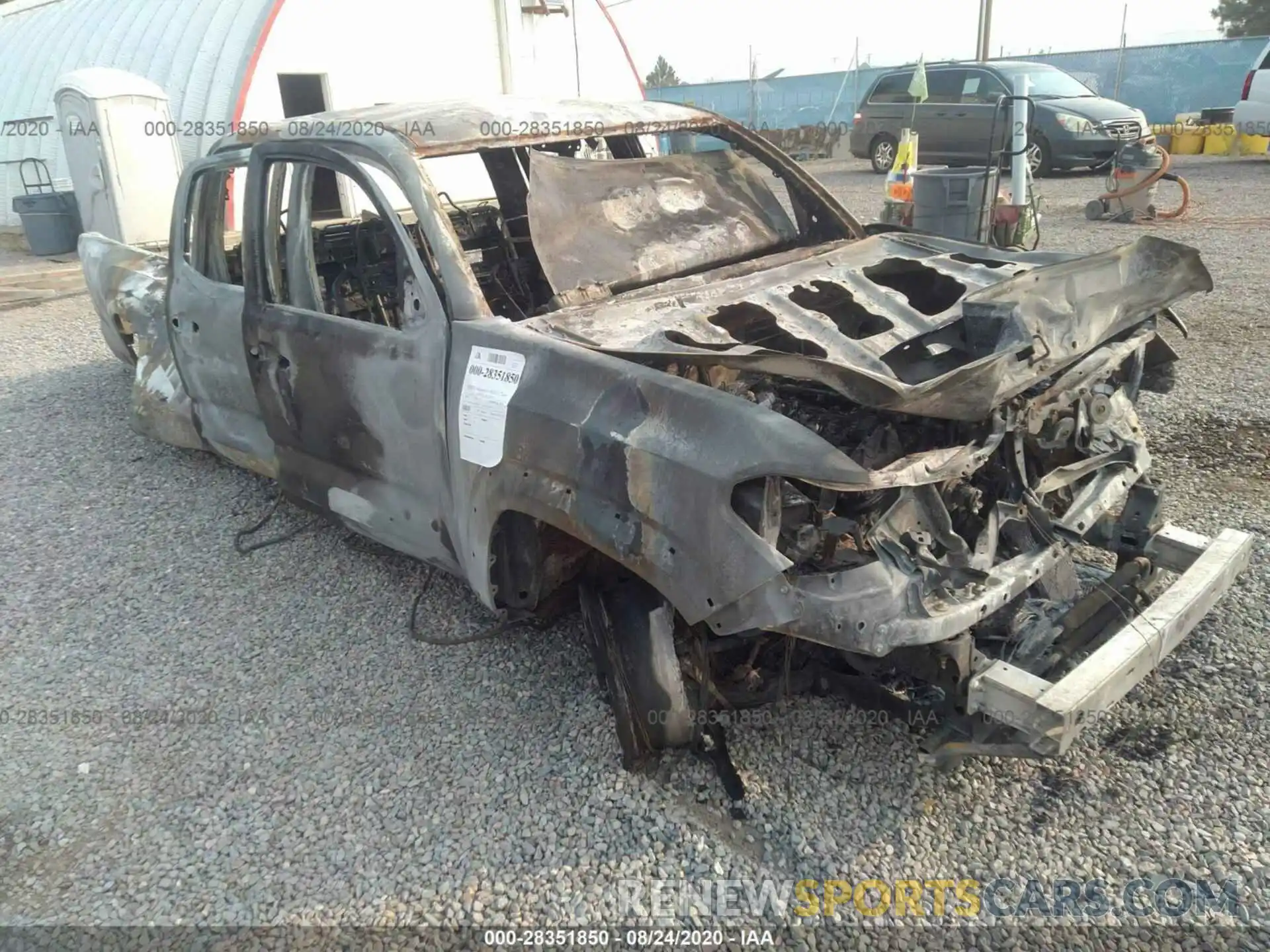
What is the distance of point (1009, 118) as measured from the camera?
12672 millimetres

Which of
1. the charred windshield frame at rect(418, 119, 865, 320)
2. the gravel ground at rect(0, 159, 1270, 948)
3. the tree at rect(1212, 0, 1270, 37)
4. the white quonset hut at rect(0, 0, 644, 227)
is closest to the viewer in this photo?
the gravel ground at rect(0, 159, 1270, 948)

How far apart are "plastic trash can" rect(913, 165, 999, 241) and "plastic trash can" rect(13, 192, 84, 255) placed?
10.7m

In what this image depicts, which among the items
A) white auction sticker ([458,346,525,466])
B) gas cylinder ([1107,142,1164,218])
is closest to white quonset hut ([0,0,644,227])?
gas cylinder ([1107,142,1164,218])

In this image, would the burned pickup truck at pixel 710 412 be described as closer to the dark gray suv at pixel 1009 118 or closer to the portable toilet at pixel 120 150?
the portable toilet at pixel 120 150

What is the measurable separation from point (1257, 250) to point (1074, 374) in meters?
7.72

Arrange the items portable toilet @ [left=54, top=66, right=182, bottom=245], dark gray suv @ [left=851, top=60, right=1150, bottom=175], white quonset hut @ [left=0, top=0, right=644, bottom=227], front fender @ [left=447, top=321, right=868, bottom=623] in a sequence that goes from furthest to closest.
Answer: dark gray suv @ [left=851, top=60, right=1150, bottom=175] → white quonset hut @ [left=0, top=0, right=644, bottom=227] → portable toilet @ [left=54, top=66, right=182, bottom=245] → front fender @ [left=447, top=321, right=868, bottom=623]

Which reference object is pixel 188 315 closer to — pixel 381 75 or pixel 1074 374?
pixel 1074 374

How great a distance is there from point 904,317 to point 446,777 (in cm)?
209

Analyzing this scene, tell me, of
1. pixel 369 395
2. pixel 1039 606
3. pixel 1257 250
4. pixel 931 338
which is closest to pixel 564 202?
pixel 369 395

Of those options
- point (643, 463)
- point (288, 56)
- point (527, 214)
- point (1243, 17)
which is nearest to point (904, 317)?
point (643, 463)

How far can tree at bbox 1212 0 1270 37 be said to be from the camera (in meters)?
30.0

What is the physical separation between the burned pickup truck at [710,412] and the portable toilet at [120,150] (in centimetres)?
813

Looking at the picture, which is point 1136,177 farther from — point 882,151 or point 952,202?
point 882,151

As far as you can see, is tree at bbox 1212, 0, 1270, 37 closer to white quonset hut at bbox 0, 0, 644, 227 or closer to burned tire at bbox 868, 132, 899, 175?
burned tire at bbox 868, 132, 899, 175
